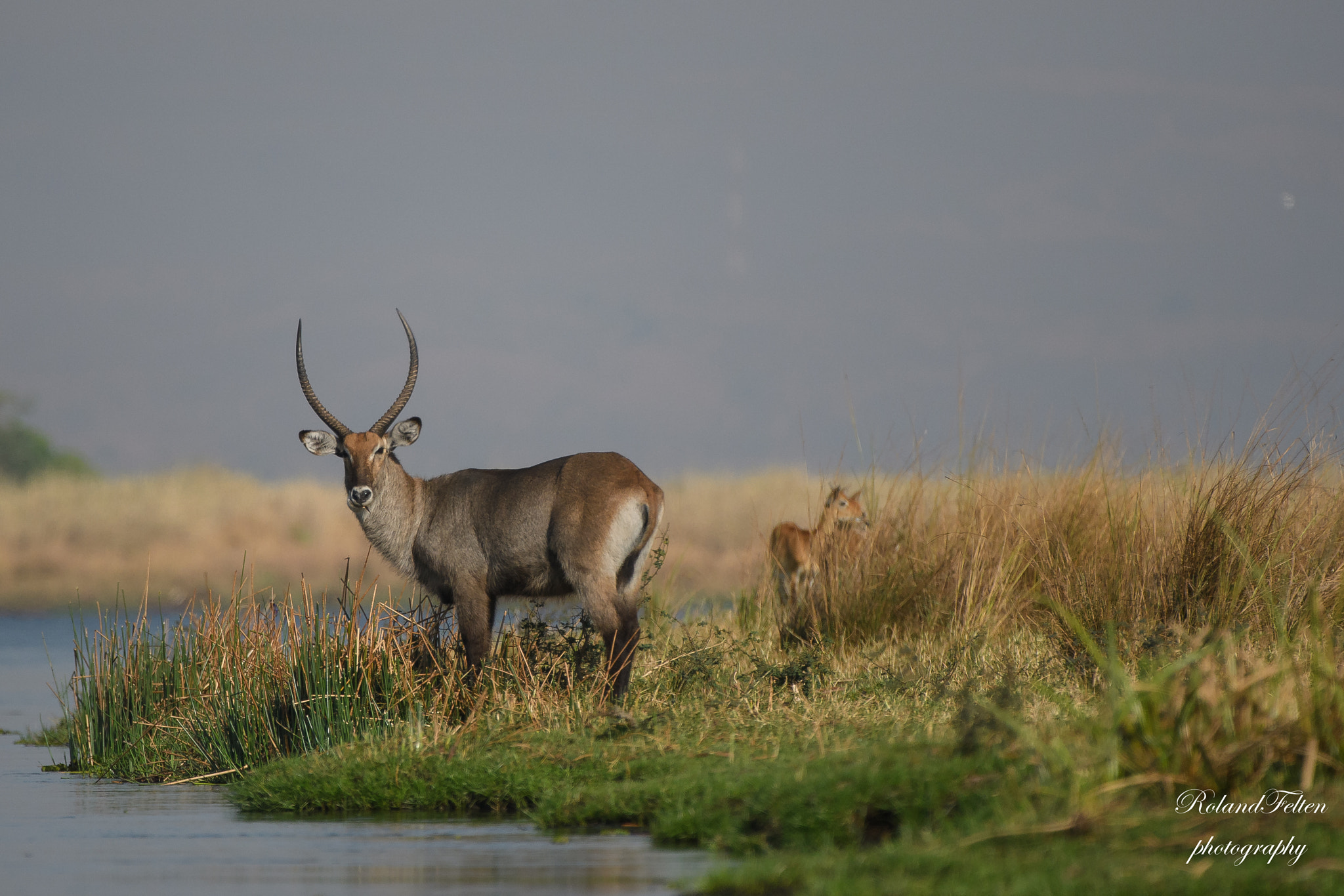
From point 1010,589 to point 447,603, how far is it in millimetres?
4509

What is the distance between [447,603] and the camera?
10086mm

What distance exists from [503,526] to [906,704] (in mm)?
2889

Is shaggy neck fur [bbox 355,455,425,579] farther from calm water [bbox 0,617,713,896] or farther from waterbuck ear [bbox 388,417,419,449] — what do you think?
calm water [bbox 0,617,713,896]

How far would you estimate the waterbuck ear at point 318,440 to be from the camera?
34.1 ft

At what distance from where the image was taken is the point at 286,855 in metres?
6.48

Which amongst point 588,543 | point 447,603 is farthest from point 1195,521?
point 447,603

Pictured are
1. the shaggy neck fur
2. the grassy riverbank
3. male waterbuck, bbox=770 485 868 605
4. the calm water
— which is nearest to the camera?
the grassy riverbank

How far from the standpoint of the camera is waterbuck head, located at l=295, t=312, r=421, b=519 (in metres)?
10.1

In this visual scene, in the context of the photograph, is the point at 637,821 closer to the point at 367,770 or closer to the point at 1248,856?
the point at 367,770

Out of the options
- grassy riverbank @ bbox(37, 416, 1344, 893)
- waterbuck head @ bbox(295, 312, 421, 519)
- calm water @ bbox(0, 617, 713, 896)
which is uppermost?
waterbuck head @ bbox(295, 312, 421, 519)

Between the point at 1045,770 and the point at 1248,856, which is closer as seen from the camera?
the point at 1248,856

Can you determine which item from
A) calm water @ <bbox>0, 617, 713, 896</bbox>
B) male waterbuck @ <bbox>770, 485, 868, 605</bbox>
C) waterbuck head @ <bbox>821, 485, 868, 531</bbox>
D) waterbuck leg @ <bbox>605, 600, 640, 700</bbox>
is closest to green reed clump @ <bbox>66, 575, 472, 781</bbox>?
calm water @ <bbox>0, 617, 713, 896</bbox>

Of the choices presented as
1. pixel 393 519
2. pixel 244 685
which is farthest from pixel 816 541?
pixel 244 685

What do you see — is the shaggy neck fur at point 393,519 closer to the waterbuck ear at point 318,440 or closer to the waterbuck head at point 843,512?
the waterbuck ear at point 318,440
